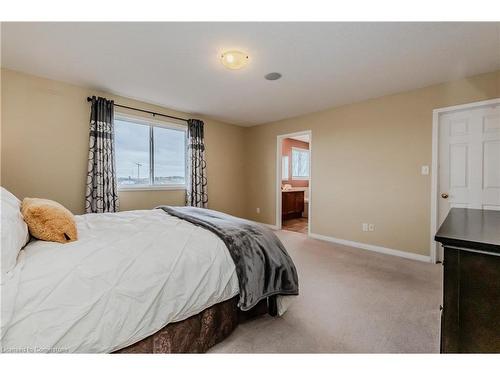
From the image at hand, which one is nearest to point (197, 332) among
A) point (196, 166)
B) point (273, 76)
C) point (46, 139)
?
point (273, 76)

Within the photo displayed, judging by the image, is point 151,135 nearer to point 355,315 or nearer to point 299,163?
point 355,315

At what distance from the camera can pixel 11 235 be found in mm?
1039

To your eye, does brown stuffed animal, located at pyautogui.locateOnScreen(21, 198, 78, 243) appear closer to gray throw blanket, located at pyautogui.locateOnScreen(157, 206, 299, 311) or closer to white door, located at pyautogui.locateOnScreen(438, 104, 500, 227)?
gray throw blanket, located at pyautogui.locateOnScreen(157, 206, 299, 311)

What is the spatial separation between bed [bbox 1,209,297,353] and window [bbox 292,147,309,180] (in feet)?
17.8

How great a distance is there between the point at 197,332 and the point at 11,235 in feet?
3.49

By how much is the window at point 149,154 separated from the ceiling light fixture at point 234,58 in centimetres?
213

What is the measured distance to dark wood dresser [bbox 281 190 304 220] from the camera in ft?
18.7

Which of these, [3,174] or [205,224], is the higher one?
[3,174]

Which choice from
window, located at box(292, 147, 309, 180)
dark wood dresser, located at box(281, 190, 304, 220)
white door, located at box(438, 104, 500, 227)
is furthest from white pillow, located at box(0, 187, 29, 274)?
window, located at box(292, 147, 309, 180)

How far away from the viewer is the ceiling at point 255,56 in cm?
193

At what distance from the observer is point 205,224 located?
5.83 ft
